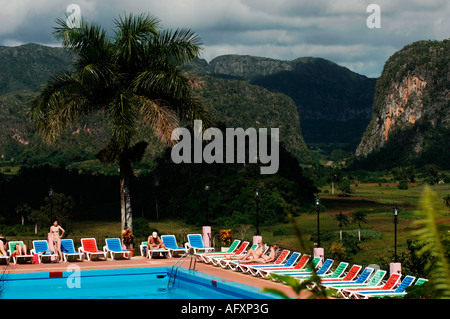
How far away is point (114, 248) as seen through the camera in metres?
20.3

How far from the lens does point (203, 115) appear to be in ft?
69.1

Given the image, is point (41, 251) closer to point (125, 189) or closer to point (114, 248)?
point (114, 248)

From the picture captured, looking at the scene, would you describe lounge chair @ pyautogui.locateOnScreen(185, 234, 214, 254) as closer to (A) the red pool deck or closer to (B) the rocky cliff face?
(A) the red pool deck

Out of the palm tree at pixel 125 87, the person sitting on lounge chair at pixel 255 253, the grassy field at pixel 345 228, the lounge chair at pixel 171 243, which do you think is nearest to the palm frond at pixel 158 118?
the palm tree at pixel 125 87

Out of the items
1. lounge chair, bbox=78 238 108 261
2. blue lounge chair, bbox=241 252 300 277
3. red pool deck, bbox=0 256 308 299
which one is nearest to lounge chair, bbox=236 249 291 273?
blue lounge chair, bbox=241 252 300 277

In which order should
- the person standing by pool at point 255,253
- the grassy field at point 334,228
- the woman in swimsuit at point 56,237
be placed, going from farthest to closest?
the grassy field at point 334,228, the woman in swimsuit at point 56,237, the person standing by pool at point 255,253

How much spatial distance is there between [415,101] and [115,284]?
178 metres

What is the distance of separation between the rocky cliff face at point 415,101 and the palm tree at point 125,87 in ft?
508

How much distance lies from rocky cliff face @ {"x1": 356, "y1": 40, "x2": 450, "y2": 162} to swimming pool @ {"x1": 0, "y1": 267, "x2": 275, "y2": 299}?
6224 inches

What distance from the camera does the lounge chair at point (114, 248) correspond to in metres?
20.1

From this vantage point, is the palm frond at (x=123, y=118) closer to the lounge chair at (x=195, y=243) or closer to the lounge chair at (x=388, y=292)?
the lounge chair at (x=195, y=243)

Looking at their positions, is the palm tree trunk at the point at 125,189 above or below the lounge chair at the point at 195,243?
above

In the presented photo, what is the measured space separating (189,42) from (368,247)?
3743 cm

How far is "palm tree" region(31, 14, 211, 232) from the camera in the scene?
20.0 meters
